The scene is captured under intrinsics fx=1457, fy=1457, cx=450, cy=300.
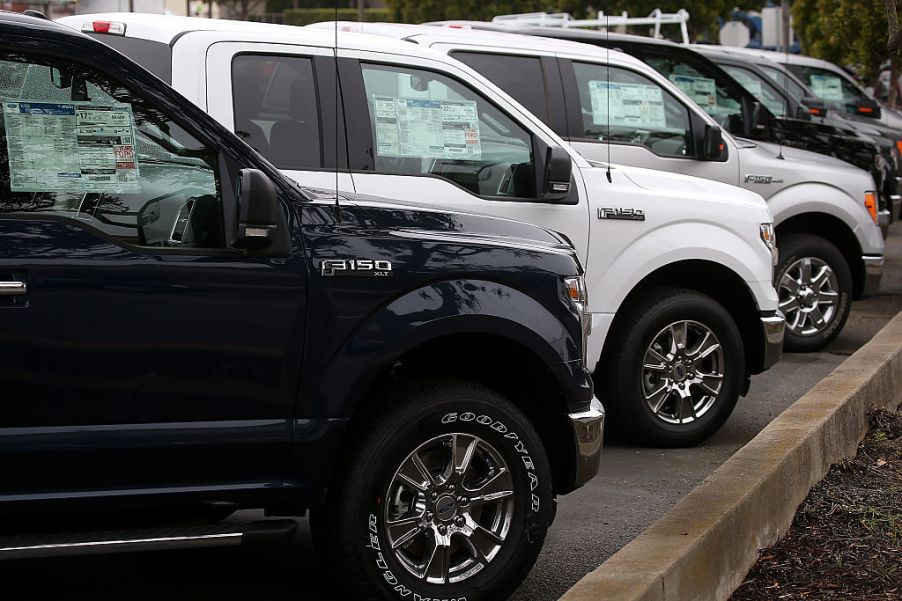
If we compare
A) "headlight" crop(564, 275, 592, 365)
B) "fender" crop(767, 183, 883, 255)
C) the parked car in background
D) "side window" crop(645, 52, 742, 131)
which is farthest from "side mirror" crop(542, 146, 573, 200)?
the parked car in background

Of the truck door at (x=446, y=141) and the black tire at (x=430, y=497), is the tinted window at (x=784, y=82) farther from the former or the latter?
the black tire at (x=430, y=497)

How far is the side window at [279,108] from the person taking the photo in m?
6.49

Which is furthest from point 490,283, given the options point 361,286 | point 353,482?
point 353,482

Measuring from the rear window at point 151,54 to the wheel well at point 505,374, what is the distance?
2.21m

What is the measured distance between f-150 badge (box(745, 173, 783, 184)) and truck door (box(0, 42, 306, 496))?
6.02m

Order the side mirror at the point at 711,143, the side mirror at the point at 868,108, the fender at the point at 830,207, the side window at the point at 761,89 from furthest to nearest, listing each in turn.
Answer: the side mirror at the point at 868,108
the side window at the point at 761,89
the fender at the point at 830,207
the side mirror at the point at 711,143

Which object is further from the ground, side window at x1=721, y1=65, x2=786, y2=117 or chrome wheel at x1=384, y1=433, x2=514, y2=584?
side window at x1=721, y1=65, x2=786, y2=117

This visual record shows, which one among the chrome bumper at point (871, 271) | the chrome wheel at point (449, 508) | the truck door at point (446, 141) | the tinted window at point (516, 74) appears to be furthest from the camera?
the chrome bumper at point (871, 271)

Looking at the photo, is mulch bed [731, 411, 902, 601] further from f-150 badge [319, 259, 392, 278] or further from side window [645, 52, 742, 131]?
side window [645, 52, 742, 131]

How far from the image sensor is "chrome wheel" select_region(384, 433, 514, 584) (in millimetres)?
4527

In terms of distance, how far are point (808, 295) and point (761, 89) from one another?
4.62 meters

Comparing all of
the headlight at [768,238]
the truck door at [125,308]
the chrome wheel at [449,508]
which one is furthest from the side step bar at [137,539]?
the headlight at [768,238]

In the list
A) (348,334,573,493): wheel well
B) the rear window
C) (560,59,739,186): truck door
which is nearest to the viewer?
(348,334,573,493): wheel well

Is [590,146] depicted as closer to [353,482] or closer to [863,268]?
[863,268]
